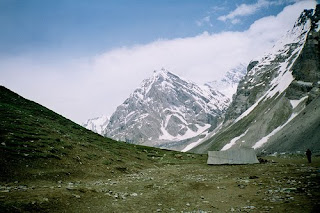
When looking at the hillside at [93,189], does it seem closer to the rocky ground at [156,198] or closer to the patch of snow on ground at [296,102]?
the rocky ground at [156,198]

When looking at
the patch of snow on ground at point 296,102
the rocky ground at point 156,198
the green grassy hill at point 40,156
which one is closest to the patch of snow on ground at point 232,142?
the patch of snow on ground at point 296,102

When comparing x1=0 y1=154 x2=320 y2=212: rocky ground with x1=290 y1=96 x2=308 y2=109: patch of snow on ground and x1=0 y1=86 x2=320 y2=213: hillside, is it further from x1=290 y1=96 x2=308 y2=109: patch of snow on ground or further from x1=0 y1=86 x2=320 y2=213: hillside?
x1=290 y1=96 x2=308 y2=109: patch of snow on ground

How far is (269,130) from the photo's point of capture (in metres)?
169

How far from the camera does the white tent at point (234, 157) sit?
60219 mm

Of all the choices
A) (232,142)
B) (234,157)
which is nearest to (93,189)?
(234,157)

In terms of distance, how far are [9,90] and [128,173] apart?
5224 cm

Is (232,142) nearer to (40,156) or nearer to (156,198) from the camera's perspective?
(40,156)

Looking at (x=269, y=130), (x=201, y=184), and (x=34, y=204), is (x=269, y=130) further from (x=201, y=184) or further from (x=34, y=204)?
(x=34, y=204)

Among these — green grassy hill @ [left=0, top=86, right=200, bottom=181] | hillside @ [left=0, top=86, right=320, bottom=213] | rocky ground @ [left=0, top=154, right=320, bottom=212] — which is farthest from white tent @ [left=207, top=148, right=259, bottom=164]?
rocky ground @ [left=0, top=154, right=320, bottom=212]

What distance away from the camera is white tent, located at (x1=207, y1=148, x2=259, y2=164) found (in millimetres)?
60219

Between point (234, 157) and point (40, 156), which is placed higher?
point (234, 157)

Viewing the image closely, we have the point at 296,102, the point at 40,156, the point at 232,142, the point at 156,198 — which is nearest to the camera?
the point at 156,198

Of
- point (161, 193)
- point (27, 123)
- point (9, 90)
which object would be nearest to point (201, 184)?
point (161, 193)

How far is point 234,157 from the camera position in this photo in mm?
60906
